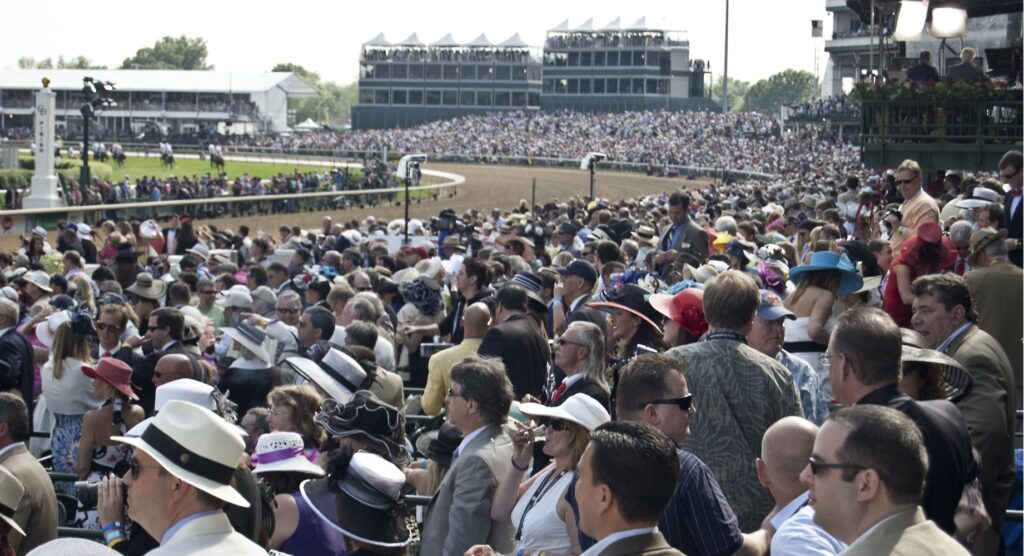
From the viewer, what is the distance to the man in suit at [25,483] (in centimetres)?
496

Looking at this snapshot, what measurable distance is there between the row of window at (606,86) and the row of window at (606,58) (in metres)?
1.24

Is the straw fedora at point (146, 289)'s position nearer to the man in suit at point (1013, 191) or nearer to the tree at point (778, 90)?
the man in suit at point (1013, 191)

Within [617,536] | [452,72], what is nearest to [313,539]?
[617,536]

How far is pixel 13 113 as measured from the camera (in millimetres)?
107438

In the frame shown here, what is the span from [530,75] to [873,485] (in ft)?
339

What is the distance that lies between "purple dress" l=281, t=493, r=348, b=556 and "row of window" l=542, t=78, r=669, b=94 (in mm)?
94541

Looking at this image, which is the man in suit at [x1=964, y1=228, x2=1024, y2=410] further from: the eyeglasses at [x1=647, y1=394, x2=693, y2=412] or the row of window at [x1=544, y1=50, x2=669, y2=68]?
the row of window at [x1=544, y1=50, x2=669, y2=68]

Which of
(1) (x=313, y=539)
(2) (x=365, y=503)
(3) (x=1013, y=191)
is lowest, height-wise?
(1) (x=313, y=539)

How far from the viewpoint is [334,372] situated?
6266mm

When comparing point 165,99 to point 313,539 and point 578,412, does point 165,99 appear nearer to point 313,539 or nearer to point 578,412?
point 313,539

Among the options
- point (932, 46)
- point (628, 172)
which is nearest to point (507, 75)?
point (628, 172)

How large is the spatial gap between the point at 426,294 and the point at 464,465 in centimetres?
500

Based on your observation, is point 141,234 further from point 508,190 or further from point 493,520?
point 508,190

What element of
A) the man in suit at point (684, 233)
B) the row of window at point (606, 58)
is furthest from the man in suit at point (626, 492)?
the row of window at point (606, 58)
